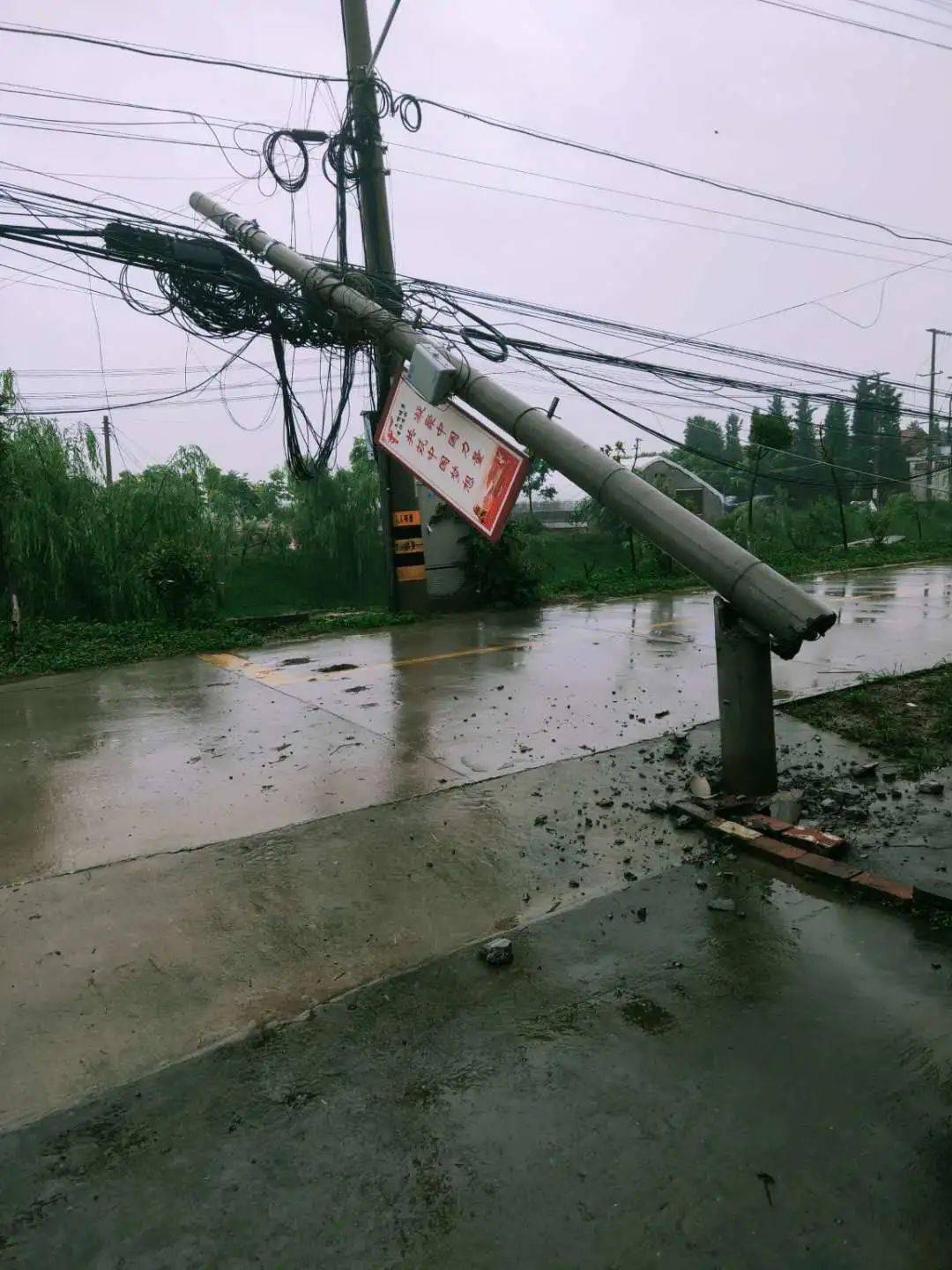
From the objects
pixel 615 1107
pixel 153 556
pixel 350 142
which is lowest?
pixel 615 1107

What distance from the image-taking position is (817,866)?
3.94 metres

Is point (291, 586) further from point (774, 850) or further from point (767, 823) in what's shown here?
point (774, 850)

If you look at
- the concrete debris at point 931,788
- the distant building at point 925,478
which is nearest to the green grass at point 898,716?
the concrete debris at point 931,788

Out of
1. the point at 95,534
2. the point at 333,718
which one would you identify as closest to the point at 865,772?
the point at 333,718

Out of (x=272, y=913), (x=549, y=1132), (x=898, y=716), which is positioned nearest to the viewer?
(x=549, y=1132)

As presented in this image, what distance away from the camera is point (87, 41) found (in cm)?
812

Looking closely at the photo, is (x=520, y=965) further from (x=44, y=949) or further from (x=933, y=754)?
(x=933, y=754)

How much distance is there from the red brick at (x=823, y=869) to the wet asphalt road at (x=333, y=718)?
206 centimetres

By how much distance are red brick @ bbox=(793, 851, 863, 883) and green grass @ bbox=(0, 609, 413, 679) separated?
26.5 ft

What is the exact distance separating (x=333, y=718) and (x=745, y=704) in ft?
11.8

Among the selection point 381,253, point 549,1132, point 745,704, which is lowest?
point 549,1132

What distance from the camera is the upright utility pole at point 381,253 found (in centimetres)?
1038

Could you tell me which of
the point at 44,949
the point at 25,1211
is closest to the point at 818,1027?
the point at 25,1211

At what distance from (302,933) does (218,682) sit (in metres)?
5.38
